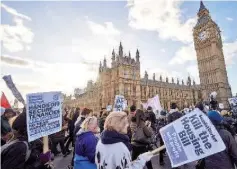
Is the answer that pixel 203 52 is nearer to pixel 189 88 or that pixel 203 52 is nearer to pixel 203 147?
pixel 189 88

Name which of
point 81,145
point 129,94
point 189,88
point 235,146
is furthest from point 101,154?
point 189,88

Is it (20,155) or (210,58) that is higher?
(210,58)

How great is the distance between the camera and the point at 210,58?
217ft

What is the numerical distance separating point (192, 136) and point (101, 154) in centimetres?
124

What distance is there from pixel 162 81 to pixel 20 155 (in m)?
70.4

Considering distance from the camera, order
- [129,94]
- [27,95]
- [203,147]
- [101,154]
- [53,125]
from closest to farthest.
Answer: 1. [203,147]
2. [101,154]
3. [27,95]
4. [53,125]
5. [129,94]

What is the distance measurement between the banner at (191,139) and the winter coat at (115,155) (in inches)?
19.3

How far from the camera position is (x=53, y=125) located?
164 inches

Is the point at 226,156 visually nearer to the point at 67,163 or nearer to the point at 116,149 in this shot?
the point at 116,149

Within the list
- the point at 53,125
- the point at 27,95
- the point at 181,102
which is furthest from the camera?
the point at 181,102

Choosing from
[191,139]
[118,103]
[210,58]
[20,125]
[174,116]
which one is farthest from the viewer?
[210,58]

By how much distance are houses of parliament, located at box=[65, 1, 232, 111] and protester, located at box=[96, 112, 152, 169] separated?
162ft

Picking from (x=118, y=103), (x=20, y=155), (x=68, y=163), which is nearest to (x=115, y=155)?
(x=20, y=155)

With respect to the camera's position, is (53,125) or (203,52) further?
(203,52)
